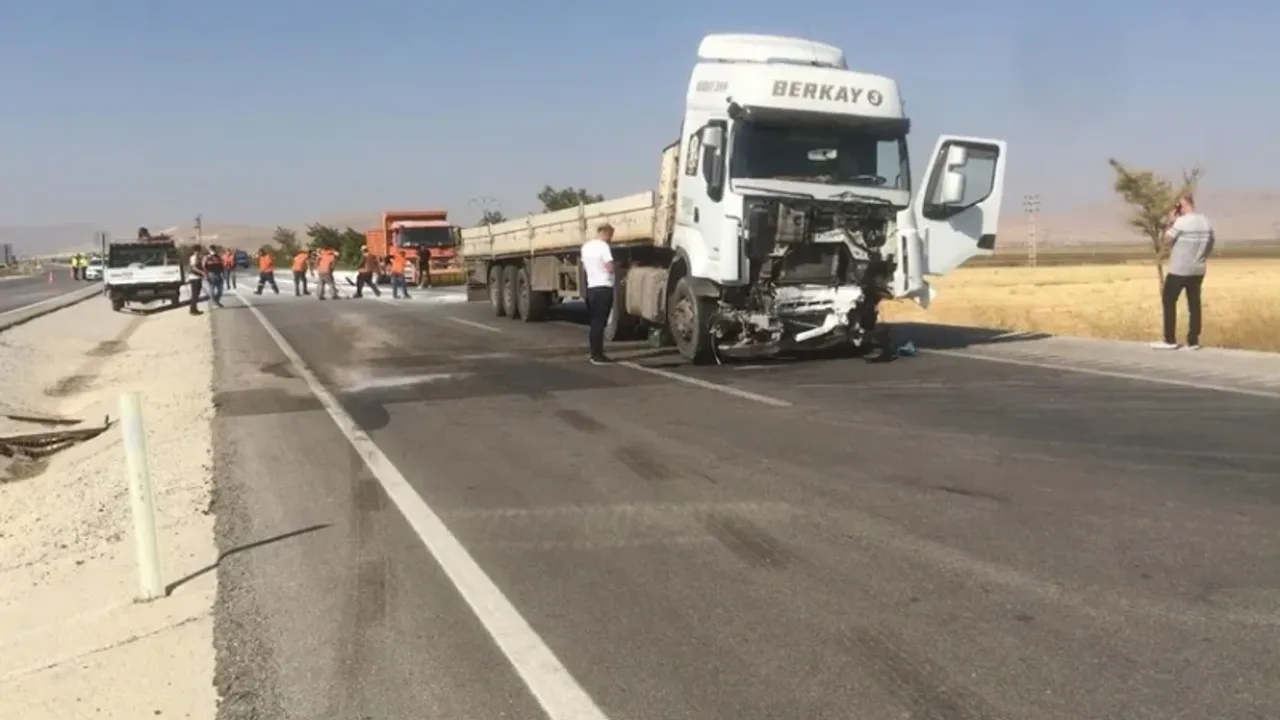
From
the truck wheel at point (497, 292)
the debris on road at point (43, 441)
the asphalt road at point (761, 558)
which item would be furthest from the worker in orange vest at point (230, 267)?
the asphalt road at point (761, 558)

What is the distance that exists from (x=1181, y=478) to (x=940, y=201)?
7103 mm

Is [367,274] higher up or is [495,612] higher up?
[495,612]

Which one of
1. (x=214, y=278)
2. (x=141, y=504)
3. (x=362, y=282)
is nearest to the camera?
(x=141, y=504)

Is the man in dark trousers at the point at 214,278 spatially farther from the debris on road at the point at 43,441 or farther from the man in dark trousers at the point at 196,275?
the debris on road at the point at 43,441

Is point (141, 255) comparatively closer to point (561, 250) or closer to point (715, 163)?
point (561, 250)

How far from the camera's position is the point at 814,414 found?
9961 millimetres

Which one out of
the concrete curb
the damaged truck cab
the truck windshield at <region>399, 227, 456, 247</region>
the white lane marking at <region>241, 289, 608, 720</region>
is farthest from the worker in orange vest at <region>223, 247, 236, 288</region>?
the white lane marking at <region>241, 289, 608, 720</region>

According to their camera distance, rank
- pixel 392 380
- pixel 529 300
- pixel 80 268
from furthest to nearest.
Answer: pixel 80 268, pixel 529 300, pixel 392 380

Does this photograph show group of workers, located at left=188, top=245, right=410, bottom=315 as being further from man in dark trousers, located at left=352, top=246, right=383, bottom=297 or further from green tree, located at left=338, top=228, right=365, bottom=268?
green tree, located at left=338, top=228, right=365, bottom=268

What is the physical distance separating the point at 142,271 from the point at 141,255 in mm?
768

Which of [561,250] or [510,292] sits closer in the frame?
[561,250]

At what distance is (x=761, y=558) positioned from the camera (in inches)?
225

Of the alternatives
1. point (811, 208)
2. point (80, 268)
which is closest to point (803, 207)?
point (811, 208)

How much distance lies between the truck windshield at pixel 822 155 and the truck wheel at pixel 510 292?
11715 mm
